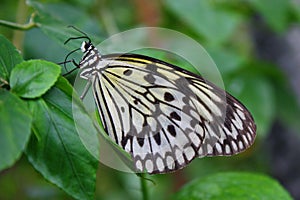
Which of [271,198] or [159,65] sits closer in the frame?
[159,65]

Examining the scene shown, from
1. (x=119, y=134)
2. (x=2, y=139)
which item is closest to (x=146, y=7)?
(x=119, y=134)

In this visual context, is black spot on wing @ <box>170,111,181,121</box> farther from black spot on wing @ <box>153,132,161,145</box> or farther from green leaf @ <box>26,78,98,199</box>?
green leaf @ <box>26,78,98,199</box>

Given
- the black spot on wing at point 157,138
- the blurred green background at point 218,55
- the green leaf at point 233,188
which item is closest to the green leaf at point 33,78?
the black spot on wing at point 157,138

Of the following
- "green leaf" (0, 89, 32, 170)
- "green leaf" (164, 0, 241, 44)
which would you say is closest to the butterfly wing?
"green leaf" (0, 89, 32, 170)

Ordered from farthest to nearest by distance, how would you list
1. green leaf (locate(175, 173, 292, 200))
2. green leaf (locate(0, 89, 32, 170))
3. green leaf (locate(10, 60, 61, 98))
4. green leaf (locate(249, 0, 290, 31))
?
green leaf (locate(249, 0, 290, 31)) → green leaf (locate(175, 173, 292, 200)) → green leaf (locate(10, 60, 61, 98)) → green leaf (locate(0, 89, 32, 170))

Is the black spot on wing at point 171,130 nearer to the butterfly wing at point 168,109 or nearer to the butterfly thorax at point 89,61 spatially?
the butterfly wing at point 168,109

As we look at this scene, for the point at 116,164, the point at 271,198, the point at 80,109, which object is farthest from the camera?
the point at 271,198

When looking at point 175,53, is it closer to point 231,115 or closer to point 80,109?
point 231,115
